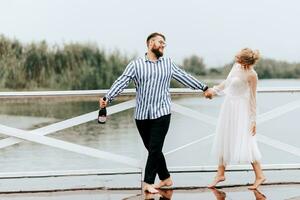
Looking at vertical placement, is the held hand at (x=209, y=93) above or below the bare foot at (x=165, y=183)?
above

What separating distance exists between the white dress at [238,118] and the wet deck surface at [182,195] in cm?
33

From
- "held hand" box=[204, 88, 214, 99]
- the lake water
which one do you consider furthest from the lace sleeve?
the lake water

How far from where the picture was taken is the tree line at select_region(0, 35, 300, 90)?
28109mm

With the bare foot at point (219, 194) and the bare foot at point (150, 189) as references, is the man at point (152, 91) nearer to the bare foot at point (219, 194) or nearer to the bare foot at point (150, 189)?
the bare foot at point (150, 189)

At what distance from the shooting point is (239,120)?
247 inches

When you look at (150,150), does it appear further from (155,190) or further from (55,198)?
(55,198)

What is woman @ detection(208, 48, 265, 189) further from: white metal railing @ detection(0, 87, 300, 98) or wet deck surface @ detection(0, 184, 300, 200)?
white metal railing @ detection(0, 87, 300, 98)

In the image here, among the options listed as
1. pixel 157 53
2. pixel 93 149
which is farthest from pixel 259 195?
pixel 93 149

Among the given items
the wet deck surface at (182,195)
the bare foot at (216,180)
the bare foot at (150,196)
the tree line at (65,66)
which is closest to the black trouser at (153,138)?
the bare foot at (150,196)

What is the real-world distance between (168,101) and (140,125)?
0.35 metres

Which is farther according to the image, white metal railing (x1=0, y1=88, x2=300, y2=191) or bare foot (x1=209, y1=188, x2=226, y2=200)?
white metal railing (x1=0, y1=88, x2=300, y2=191)

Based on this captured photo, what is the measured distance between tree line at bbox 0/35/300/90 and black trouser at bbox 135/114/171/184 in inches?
776

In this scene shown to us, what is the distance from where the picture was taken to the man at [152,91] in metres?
5.94

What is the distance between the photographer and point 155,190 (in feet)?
20.2
